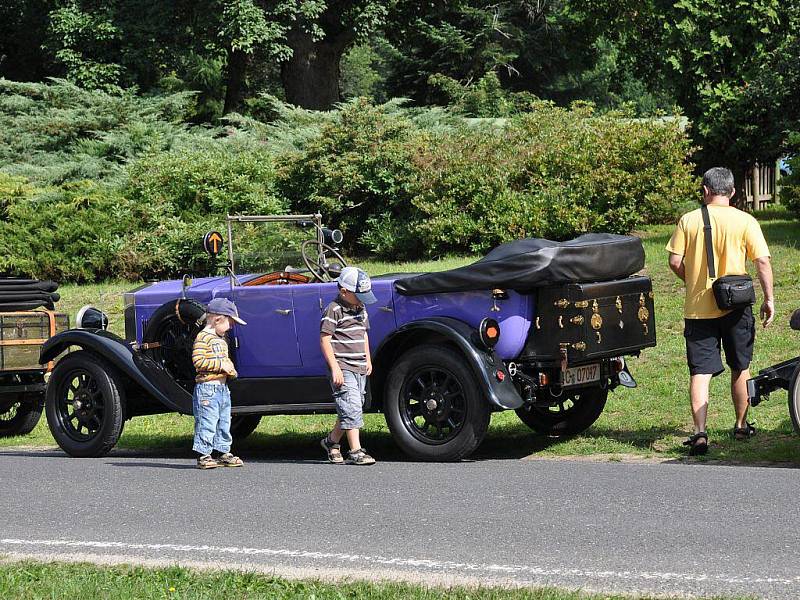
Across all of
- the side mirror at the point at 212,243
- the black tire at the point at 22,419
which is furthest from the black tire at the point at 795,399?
the black tire at the point at 22,419

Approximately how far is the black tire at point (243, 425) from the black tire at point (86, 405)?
4.44 ft

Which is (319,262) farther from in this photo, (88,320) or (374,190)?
(374,190)

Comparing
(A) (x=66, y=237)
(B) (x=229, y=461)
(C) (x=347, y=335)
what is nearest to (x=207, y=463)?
(B) (x=229, y=461)

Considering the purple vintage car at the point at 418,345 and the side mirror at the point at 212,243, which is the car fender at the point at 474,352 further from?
the side mirror at the point at 212,243

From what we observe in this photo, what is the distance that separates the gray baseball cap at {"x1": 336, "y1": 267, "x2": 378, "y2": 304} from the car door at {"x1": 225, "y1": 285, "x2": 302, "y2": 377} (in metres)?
0.93

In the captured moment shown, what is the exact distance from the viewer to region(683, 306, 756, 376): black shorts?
8.90 meters

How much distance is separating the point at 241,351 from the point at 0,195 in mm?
12653

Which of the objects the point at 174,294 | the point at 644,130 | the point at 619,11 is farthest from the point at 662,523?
the point at 619,11

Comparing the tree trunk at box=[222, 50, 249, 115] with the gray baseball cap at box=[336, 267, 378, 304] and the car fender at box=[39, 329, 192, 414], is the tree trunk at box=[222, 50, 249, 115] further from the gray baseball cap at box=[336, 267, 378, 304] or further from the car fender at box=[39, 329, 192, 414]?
the gray baseball cap at box=[336, 267, 378, 304]

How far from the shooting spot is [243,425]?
11.5 metres

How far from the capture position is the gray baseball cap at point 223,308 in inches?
372

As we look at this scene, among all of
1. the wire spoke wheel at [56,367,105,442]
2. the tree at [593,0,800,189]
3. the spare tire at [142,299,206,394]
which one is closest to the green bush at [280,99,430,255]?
the tree at [593,0,800,189]

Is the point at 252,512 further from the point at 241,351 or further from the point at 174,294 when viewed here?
the point at 174,294

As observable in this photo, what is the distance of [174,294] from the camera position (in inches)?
417
